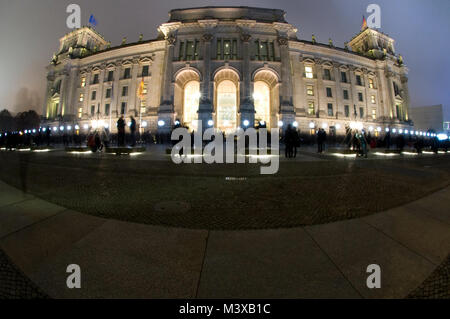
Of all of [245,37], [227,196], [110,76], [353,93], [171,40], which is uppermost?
[171,40]

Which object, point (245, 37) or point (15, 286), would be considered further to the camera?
point (245, 37)

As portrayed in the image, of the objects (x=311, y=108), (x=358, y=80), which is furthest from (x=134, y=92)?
(x=358, y=80)

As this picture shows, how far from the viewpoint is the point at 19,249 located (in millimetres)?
1715

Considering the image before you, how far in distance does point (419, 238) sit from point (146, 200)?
13.1 ft

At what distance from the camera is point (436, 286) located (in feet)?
4.69

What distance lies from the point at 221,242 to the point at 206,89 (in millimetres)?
29895

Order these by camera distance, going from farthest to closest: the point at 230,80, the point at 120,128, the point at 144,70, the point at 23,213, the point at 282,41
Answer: the point at 144,70 → the point at 230,80 → the point at 282,41 → the point at 120,128 → the point at 23,213

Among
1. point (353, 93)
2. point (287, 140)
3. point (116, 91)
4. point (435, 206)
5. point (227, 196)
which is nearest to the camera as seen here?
point (435, 206)

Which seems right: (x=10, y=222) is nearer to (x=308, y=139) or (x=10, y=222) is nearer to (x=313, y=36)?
(x=308, y=139)

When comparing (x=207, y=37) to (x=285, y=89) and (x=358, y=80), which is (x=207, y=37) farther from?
(x=358, y=80)

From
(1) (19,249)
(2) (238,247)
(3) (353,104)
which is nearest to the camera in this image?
(1) (19,249)

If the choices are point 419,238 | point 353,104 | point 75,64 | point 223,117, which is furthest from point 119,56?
point 353,104

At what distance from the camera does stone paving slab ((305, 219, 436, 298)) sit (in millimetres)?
1415
